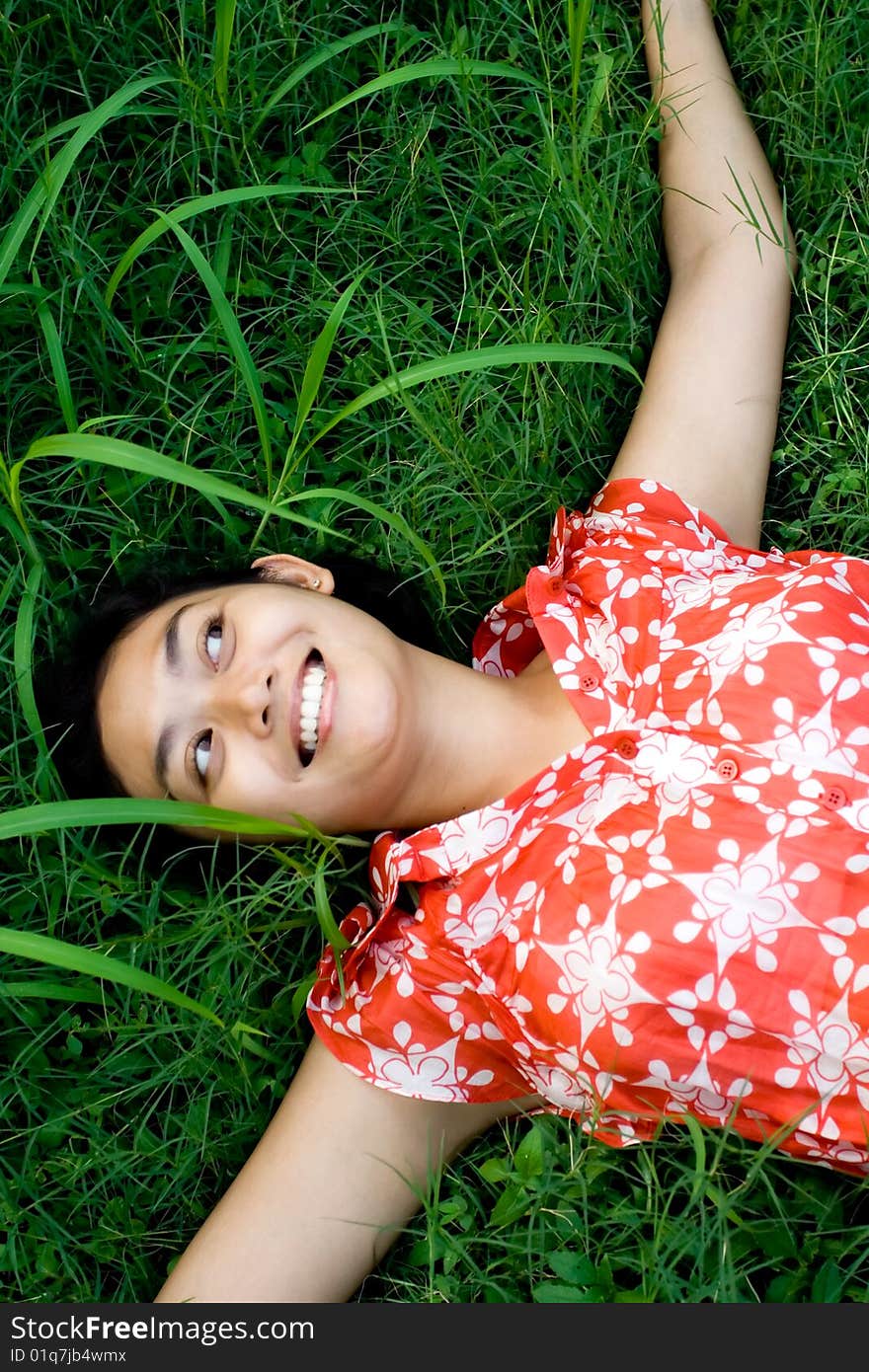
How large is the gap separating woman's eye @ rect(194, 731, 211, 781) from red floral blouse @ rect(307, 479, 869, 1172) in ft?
1.34

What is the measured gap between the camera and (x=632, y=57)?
2.71 meters

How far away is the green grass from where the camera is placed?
234 centimetres

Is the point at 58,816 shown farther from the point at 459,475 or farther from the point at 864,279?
the point at 864,279

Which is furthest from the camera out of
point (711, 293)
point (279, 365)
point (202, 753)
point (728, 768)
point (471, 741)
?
point (279, 365)

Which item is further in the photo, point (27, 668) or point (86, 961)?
point (27, 668)

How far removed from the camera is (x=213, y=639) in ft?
7.16

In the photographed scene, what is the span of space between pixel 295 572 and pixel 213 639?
282 millimetres

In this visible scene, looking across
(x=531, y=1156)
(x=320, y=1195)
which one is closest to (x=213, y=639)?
(x=320, y=1195)

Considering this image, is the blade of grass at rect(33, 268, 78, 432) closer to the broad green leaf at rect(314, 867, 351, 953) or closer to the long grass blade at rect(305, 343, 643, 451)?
the long grass blade at rect(305, 343, 643, 451)

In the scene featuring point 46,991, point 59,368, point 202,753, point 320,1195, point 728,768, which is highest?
point 59,368

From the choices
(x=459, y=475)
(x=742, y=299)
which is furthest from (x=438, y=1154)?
(x=742, y=299)

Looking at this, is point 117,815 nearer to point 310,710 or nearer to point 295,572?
point 310,710

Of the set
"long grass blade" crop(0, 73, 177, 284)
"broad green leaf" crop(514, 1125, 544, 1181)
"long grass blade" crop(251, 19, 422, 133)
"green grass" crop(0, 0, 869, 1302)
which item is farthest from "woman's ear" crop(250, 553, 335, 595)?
"broad green leaf" crop(514, 1125, 544, 1181)

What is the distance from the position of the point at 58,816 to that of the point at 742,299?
5.96 ft
